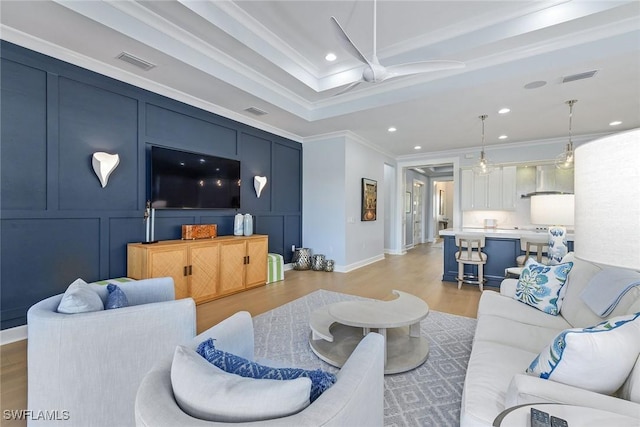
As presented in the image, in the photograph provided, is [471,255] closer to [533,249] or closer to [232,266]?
[533,249]

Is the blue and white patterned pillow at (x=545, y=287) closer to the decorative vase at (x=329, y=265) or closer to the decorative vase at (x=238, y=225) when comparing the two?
the decorative vase at (x=329, y=265)

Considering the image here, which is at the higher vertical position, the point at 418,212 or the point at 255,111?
the point at 255,111

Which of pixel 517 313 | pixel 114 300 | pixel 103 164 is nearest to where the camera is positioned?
pixel 114 300

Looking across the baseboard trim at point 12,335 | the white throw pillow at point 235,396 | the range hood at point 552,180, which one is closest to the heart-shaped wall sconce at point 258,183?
the baseboard trim at point 12,335

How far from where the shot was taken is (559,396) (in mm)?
970

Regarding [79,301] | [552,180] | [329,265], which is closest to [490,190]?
[552,180]

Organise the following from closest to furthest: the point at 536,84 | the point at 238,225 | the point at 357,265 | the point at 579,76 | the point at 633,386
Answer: the point at 633,386, the point at 579,76, the point at 536,84, the point at 238,225, the point at 357,265

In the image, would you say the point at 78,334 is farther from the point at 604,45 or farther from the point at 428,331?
the point at 604,45

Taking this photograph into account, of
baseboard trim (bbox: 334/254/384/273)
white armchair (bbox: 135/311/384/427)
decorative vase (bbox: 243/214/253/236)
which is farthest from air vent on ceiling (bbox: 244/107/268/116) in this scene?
white armchair (bbox: 135/311/384/427)

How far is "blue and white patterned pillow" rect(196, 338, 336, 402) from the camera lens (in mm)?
874

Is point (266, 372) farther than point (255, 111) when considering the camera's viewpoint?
No

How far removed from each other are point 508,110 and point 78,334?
544 centimetres

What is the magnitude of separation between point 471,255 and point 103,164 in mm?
5060

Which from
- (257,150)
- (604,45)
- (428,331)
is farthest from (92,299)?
(604,45)
